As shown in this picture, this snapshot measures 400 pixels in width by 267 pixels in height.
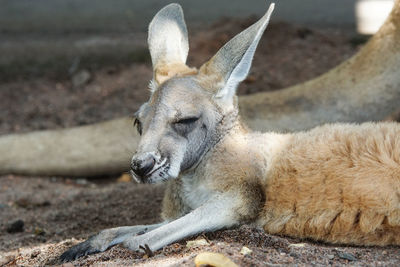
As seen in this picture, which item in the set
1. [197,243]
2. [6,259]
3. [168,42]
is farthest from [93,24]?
[197,243]

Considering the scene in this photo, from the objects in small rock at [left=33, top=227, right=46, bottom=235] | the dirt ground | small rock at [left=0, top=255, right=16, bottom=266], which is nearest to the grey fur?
the dirt ground

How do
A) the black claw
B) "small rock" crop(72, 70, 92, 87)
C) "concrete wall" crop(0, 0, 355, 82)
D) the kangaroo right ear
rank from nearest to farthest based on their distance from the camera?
the black claw < the kangaroo right ear < "small rock" crop(72, 70, 92, 87) < "concrete wall" crop(0, 0, 355, 82)

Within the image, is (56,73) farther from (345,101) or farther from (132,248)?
(132,248)

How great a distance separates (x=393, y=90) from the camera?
585cm

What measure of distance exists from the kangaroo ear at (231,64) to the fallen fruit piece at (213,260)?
1.33 meters

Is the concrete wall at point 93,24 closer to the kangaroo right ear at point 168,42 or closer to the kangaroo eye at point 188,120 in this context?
the kangaroo right ear at point 168,42

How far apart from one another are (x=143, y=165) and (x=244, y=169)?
2.39 feet

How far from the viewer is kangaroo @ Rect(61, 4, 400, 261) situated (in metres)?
3.75

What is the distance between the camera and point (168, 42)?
15.4 feet

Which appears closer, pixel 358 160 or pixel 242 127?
pixel 358 160

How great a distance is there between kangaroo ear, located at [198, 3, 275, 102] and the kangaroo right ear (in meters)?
0.25

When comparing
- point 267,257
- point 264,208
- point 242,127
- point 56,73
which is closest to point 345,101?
point 242,127

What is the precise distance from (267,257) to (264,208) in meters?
0.60

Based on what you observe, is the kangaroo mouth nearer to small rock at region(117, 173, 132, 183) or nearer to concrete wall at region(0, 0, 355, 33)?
small rock at region(117, 173, 132, 183)
